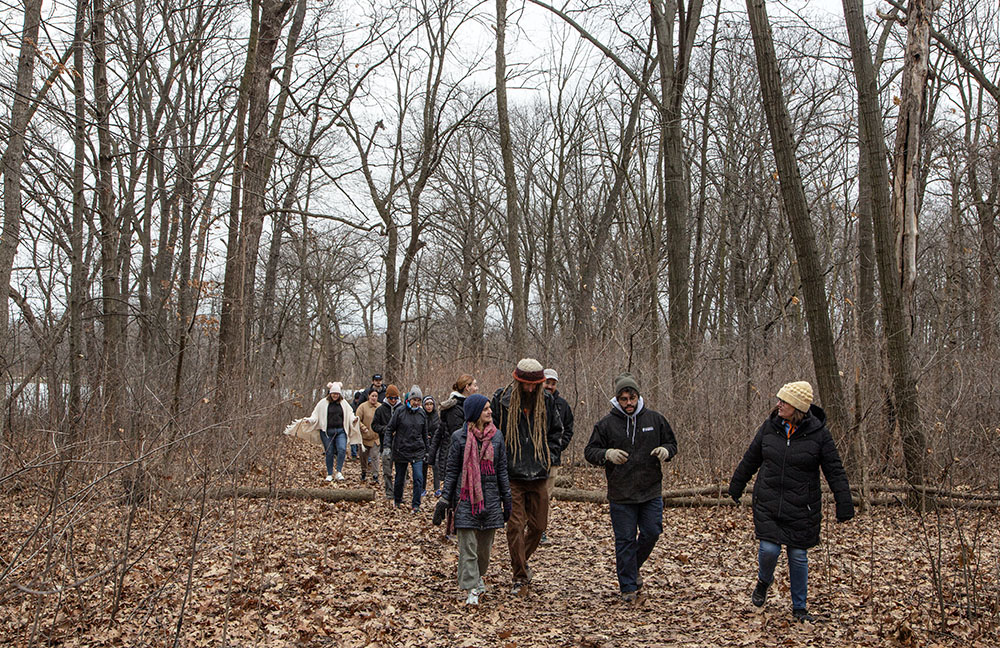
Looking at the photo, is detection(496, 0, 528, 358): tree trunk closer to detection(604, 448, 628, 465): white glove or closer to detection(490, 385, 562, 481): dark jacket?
detection(490, 385, 562, 481): dark jacket

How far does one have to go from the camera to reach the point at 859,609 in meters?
6.15

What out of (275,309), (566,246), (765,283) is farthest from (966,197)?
(275,309)

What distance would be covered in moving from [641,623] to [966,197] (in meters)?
17.9

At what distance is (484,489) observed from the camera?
6.72 metres

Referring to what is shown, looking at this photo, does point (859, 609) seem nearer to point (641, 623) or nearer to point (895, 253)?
→ point (641, 623)

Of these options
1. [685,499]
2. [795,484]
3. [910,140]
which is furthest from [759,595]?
[910,140]

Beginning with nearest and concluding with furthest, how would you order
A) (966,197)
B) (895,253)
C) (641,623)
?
(641,623) < (895,253) < (966,197)

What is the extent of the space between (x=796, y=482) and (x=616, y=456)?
1.41m

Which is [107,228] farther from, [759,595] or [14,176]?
[759,595]

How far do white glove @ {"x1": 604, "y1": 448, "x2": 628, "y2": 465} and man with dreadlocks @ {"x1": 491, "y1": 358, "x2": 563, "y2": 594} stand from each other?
66 cm

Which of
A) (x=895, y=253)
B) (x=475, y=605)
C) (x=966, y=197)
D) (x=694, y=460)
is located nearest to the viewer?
(x=475, y=605)

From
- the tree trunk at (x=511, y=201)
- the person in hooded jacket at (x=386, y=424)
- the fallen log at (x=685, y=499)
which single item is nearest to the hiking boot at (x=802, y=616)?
the fallen log at (x=685, y=499)

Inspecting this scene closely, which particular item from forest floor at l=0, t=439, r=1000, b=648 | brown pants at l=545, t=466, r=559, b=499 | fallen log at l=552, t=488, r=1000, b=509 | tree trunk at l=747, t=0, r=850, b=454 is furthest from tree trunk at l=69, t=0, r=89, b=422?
tree trunk at l=747, t=0, r=850, b=454

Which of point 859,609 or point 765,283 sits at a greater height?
point 765,283
